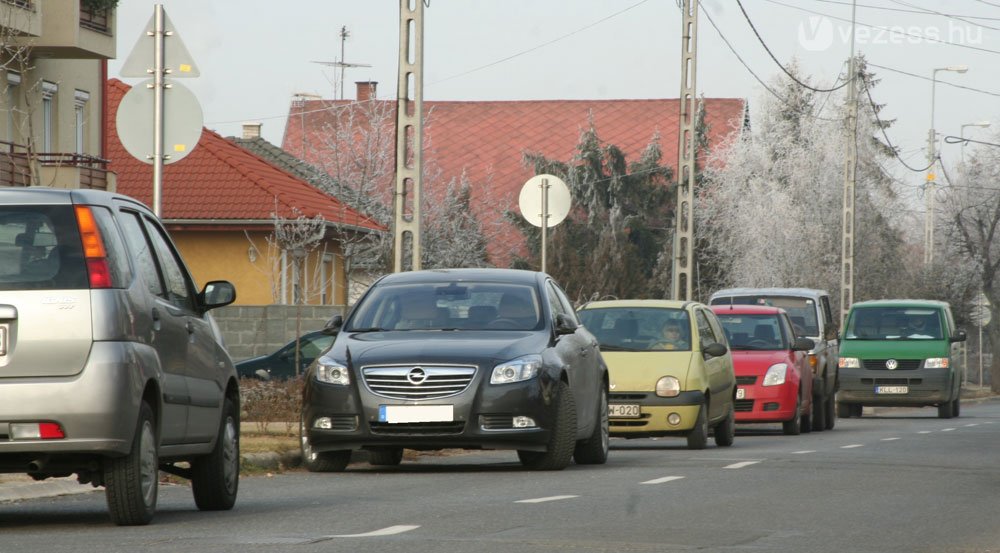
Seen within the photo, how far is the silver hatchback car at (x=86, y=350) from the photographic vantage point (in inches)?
366

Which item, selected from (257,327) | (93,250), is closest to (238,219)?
(257,327)

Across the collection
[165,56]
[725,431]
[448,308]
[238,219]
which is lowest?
[725,431]

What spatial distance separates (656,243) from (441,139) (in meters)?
12.6

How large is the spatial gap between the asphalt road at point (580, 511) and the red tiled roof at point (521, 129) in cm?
5542

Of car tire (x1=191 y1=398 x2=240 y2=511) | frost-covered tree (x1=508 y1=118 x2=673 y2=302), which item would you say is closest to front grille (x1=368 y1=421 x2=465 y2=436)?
car tire (x1=191 y1=398 x2=240 y2=511)

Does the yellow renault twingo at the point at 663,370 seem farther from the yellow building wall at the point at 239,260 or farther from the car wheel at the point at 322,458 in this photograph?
the yellow building wall at the point at 239,260

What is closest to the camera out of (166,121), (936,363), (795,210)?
(166,121)

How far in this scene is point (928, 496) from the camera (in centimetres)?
1316

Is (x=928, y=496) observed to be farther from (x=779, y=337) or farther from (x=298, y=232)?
(x=298, y=232)

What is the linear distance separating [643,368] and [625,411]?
19.5 inches

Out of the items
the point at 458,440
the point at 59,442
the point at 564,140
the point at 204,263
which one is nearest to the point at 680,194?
the point at 204,263

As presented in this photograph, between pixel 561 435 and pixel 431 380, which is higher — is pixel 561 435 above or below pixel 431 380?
below

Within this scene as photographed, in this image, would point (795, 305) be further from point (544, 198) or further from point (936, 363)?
point (544, 198)

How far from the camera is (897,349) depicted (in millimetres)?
33750
